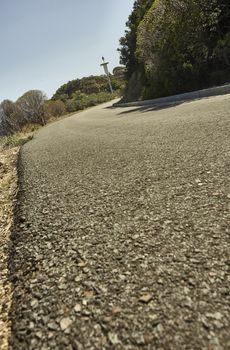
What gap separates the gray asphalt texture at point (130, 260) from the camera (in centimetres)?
189

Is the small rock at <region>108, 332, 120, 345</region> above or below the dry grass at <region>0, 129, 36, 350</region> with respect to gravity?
above

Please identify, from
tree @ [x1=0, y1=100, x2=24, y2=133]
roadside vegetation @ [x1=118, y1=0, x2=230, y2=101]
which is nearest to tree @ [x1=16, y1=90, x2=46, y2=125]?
tree @ [x1=0, y1=100, x2=24, y2=133]

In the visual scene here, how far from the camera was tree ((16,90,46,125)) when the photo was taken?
43963mm

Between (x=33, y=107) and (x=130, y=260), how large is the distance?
45.0 metres

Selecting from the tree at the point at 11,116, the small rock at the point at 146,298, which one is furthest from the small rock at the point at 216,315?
the tree at the point at 11,116

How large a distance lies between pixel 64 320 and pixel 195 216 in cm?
170

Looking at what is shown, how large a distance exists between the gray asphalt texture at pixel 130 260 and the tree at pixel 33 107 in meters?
41.1

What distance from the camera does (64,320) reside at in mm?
2125

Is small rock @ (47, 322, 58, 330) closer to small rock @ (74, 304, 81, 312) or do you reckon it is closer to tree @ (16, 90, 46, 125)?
small rock @ (74, 304, 81, 312)

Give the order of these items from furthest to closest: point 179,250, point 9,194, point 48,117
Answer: point 48,117
point 9,194
point 179,250

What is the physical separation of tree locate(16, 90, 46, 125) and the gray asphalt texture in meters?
41.1

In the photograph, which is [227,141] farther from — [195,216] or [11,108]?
[11,108]

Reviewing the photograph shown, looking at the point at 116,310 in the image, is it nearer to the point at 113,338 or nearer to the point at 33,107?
the point at 113,338

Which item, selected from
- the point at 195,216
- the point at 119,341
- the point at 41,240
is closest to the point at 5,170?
the point at 41,240
